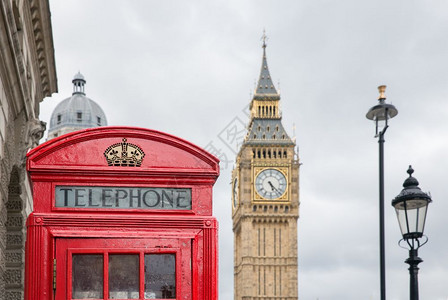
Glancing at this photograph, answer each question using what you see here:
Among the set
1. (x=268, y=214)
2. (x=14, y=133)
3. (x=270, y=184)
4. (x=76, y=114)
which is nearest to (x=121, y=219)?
(x=14, y=133)

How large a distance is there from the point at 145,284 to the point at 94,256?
36cm

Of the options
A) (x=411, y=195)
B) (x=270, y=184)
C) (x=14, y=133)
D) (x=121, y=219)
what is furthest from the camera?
(x=270, y=184)

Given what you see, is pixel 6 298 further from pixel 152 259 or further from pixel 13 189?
pixel 152 259

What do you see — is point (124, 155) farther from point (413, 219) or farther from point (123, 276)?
point (413, 219)

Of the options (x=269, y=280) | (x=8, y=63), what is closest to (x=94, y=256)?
(x=8, y=63)

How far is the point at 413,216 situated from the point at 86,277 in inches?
121

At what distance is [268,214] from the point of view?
62.8 m

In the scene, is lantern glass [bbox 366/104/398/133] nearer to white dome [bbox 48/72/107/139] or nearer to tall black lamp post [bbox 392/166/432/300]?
tall black lamp post [bbox 392/166/432/300]

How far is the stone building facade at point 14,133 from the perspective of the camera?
19.9 feet

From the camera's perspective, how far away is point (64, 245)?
499 cm

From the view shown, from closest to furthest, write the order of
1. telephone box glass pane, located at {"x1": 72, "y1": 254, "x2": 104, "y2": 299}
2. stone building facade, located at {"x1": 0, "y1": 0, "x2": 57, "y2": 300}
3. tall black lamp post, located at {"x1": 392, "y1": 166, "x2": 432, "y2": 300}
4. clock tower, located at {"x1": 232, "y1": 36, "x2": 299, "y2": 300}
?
telephone box glass pane, located at {"x1": 72, "y1": 254, "x2": 104, "y2": 299} → stone building facade, located at {"x1": 0, "y1": 0, "x2": 57, "y2": 300} → tall black lamp post, located at {"x1": 392, "y1": 166, "x2": 432, "y2": 300} → clock tower, located at {"x1": 232, "y1": 36, "x2": 299, "y2": 300}

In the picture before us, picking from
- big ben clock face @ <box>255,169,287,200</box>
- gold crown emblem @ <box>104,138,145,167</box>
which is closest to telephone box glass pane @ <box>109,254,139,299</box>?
gold crown emblem @ <box>104,138,145,167</box>

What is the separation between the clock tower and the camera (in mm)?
62344

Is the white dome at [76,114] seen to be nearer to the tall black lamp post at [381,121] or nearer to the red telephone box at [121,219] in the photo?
the tall black lamp post at [381,121]
